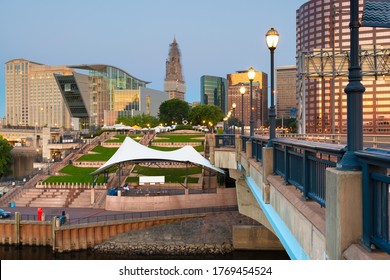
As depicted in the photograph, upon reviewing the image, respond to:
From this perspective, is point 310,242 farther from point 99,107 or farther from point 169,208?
point 99,107

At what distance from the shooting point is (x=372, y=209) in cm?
465

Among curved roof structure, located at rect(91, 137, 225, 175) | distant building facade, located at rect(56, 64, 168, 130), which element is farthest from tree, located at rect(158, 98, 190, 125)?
curved roof structure, located at rect(91, 137, 225, 175)

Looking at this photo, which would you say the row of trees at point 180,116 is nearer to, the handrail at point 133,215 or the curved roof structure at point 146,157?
the curved roof structure at point 146,157

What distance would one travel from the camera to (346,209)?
4840 millimetres

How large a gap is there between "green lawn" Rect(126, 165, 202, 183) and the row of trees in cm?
6054

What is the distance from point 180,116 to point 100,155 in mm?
85247

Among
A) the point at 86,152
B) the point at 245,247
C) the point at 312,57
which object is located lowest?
the point at 245,247

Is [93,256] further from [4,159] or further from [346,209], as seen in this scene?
[4,159]

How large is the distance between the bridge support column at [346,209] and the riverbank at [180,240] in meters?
30.9

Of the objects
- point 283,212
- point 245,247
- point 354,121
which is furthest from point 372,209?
point 245,247

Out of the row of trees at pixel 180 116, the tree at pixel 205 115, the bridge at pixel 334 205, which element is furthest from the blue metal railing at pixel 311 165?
the tree at pixel 205 115

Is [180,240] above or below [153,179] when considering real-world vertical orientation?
below

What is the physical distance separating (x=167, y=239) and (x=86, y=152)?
1440 inches

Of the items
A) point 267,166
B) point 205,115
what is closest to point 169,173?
point 267,166
